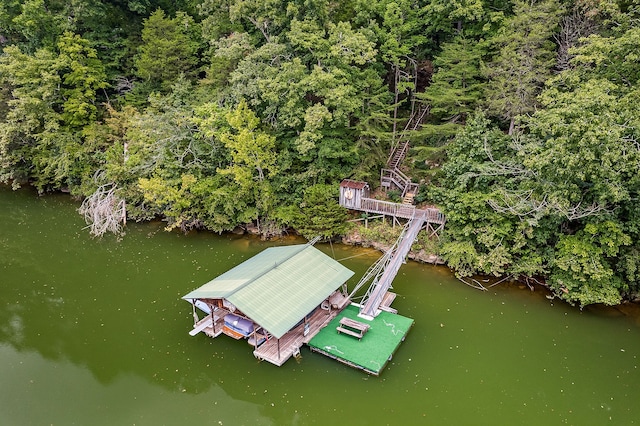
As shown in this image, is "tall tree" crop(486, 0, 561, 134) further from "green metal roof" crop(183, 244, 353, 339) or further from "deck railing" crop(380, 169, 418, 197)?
"green metal roof" crop(183, 244, 353, 339)

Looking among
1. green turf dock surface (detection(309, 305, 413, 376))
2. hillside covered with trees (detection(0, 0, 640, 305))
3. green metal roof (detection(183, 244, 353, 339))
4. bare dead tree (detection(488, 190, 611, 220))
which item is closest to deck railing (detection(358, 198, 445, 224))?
hillside covered with trees (detection(0, 0, 640, 305))

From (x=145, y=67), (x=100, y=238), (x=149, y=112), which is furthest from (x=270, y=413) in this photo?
(x=145, y=67)

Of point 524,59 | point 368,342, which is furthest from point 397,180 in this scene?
point 368,342

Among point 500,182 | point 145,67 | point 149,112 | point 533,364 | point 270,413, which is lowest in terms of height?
point 270,413

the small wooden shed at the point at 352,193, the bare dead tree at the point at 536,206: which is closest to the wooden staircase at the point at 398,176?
the small wooden shed at the point at 352,193

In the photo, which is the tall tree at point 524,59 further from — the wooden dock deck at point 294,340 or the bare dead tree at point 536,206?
the wooden dock deck at point 294,340

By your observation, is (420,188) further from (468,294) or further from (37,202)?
(37,202)
